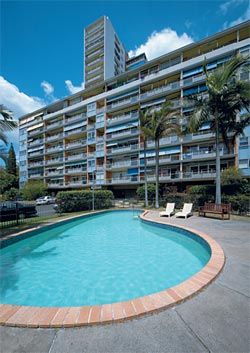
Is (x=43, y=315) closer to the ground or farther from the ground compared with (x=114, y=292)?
farther from the ground

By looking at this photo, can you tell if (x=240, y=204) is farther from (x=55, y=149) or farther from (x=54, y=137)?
(x=54, y=137)

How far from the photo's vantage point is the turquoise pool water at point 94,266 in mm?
4859

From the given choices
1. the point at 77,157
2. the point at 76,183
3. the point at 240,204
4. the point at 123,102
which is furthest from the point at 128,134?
the point at 240,204

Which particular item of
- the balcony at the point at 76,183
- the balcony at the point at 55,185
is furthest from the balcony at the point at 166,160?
the balcony at the point at 55,185

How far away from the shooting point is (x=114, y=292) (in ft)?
16.1

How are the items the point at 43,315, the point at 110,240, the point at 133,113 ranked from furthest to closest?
the point at 133,113 → the point at 110,240 → the point at 43,315

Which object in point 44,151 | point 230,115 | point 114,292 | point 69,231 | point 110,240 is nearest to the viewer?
point 114,292

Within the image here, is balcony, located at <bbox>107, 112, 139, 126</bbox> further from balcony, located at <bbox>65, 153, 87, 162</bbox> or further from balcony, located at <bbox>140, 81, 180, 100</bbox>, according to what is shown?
balcony, located at <bbox>65, 153, 87, 162</bbox>

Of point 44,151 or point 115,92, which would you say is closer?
point 115,92

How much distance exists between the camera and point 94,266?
21.6 feet

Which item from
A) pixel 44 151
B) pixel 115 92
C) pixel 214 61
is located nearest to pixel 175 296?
pixel 214 61

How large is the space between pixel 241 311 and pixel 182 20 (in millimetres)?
15629

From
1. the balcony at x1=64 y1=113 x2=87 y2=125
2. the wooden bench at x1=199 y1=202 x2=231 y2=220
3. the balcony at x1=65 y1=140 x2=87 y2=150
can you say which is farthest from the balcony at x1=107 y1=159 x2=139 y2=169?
the wooden bench at x1=199 y1=202 x2=231 y2=220

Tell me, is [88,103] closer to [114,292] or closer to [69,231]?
[69,231]
